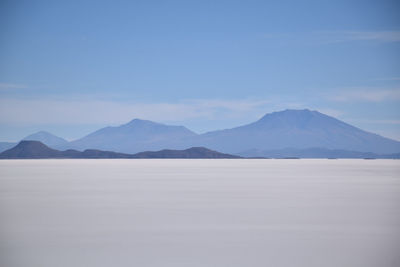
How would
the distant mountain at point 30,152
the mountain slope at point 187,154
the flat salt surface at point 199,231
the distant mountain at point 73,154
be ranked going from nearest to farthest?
the flat salt surface at point 199,231 → the distant mountain at point 30,152 → the distant mountain at point 73,154 → the mountain slope at point 187,154

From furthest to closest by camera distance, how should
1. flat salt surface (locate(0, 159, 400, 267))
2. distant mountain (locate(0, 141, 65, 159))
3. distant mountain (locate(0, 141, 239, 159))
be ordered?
distant mountain (locate(0, 141, 239, 159)), distant mountain (locate(0, 141, 65, 159)), flat salt surface (locate(0, 159, 400, 267))

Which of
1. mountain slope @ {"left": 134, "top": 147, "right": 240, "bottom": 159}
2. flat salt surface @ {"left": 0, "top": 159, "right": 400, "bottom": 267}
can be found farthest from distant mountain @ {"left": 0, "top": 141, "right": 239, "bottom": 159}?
flat salt surface @ {"left": 0, "top": 159, "right": 400, "bottom": 267}

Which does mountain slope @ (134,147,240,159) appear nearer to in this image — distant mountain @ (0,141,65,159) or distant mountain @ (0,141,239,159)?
distant mountain @ (0,141,239,159)

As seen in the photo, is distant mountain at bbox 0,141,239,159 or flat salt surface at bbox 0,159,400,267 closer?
flat salt surface at bbox 0,159,400,267

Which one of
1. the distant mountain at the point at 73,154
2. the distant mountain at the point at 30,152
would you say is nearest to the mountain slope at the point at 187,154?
the distant mountain at the point at 73,154

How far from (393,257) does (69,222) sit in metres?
7.71

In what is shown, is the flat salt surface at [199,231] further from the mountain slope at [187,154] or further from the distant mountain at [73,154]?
the distant mountain at [73,154]

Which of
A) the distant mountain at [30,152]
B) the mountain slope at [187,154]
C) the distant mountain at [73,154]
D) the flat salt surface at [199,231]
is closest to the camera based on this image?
the flat salt surface at [199,231]

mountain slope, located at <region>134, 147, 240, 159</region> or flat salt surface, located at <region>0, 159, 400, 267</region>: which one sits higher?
mountain slope, located at <region>134, 147, 240, 159</region>

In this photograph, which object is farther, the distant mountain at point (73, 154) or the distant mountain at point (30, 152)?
the distant mountain at point (73, 154)

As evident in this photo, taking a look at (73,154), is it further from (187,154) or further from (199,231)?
(199,231)

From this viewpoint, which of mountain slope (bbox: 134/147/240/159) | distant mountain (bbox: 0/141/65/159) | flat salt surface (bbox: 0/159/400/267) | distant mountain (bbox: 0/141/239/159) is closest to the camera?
flat salt surface (bbox: 0/159/400/267)

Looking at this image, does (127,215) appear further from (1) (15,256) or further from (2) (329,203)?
(2) (329,203)

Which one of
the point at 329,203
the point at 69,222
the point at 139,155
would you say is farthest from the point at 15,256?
the point at 139,155
